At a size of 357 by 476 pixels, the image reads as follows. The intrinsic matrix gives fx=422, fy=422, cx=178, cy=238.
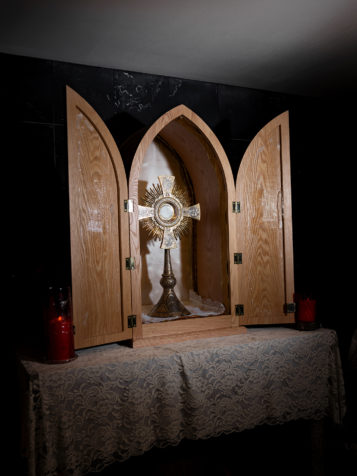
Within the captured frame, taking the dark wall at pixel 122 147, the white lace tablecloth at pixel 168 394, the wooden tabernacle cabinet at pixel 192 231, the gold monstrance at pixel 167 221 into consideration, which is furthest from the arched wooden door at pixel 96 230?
the dark wall at pixel 122 147

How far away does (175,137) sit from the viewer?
2725mm

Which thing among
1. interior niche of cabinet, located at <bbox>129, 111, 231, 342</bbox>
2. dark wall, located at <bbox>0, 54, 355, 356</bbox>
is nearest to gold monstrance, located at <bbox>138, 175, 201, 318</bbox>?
interior niche of cabinet, located at <bbox>129, 111, 231, 342</bbox>

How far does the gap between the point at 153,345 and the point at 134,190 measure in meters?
0.84

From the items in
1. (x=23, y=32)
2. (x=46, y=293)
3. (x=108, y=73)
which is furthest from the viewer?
(x=108, y=73)

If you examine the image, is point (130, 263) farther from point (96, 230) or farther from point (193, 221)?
point (193, 221)

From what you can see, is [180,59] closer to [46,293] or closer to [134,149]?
[134,149]

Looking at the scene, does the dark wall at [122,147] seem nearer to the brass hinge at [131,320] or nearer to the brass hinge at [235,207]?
the brass hinge at [131,320]

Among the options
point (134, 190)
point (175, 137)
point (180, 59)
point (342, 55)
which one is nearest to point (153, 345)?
point (134, 190)

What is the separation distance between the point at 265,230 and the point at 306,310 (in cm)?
55

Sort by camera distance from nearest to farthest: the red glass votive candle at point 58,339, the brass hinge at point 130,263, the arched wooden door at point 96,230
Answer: the red glass votive candle at point 58,339 → the arched wooden door at point 96,230 → the brass hinge at point 130,263

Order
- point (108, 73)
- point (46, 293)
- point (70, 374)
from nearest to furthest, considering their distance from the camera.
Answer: point (70, 374), point (46, 293), point (108, 73)

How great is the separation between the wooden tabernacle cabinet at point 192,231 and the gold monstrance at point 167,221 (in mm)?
171

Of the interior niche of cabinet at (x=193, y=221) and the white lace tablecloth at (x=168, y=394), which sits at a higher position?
the interior niche of cabinet at (x=193, y=221)

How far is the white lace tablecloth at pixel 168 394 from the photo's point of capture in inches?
72.4
